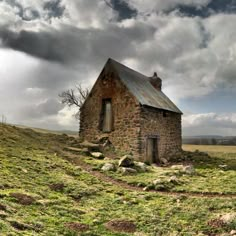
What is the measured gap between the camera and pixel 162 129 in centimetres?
3312

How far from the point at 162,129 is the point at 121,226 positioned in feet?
72.9

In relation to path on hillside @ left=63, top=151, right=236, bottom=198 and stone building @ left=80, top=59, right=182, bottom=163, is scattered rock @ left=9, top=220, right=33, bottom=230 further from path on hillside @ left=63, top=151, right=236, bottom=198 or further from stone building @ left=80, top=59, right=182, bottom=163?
stone building @ left=80, top=59, right=182, bottom=163

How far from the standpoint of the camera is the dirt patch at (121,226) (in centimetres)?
1126

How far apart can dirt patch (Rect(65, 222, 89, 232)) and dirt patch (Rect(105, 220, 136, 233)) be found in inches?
33.4

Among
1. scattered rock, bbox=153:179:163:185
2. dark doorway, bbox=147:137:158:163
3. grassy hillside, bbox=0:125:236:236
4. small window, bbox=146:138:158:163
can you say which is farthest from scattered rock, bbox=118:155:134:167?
dark doorway, bbox=147:137:158:163

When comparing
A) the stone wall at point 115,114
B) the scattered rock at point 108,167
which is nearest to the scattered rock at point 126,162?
the scattered rock at point 108,167

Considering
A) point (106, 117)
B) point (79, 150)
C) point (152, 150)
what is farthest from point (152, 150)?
point (79, 150)

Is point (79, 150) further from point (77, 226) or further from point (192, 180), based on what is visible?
point (77, 226)

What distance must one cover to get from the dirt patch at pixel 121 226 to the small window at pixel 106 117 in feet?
64.7

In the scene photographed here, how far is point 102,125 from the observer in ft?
106

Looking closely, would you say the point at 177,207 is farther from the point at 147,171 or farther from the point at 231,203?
the point at 147,171

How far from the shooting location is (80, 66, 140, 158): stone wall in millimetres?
29375

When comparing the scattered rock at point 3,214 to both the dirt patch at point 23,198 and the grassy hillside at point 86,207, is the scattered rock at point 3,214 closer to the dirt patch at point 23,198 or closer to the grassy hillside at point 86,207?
the grassy hillside at point 86,207

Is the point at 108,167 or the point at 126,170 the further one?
the point at 108,167
